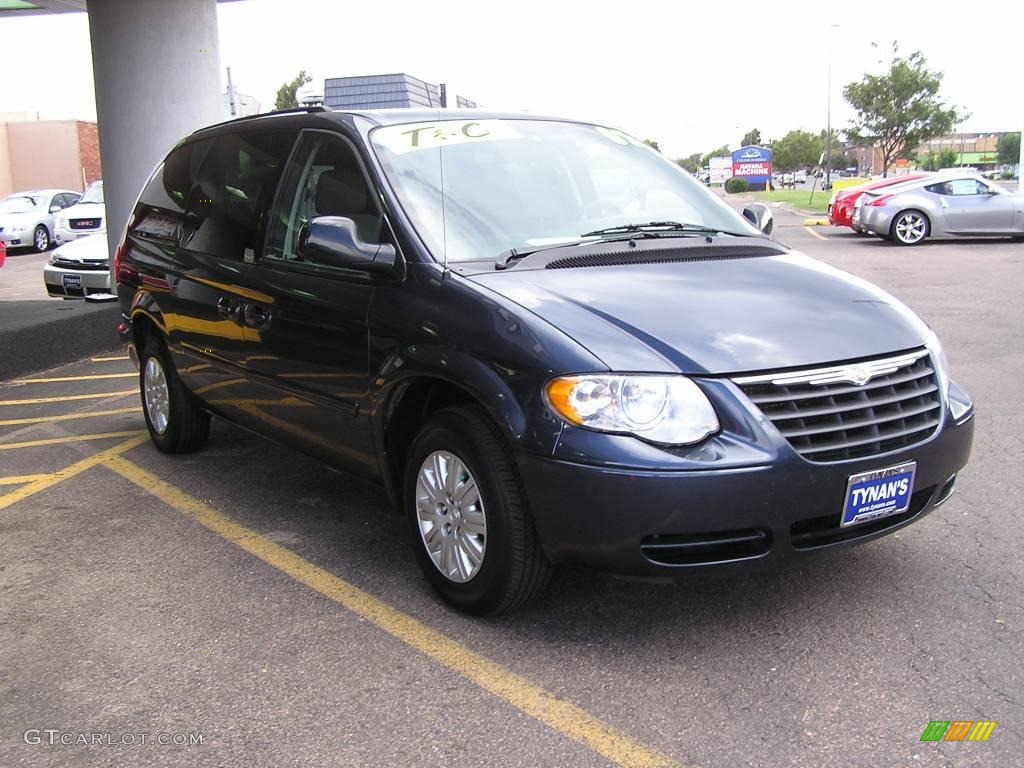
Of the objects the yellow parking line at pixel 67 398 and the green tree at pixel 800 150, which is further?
the green tree at pixel 800 150

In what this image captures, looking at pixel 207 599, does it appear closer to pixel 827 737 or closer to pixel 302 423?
pixel 302 423

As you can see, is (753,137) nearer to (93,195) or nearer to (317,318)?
(93,195)

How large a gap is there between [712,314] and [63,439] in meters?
4.82

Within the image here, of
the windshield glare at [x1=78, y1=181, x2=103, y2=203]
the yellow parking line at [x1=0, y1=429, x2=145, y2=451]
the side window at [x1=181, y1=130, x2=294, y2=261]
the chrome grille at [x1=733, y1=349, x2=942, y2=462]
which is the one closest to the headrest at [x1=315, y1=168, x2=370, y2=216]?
the side window at [x1=181, y1=130, x2=294, y2=261]

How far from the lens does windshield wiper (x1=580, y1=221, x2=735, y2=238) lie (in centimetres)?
416

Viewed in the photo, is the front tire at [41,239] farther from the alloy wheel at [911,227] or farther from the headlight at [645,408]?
the headlight at [645,408]

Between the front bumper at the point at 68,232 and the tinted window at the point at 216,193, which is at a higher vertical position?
the tinted window at the point at 216,193

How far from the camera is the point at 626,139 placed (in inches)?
201

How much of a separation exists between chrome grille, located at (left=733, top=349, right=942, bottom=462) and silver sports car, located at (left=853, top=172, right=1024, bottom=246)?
16.9 m

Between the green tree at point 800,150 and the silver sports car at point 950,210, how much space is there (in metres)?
60.2

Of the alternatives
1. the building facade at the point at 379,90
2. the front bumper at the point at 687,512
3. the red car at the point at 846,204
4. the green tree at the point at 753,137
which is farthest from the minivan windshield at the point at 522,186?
the green tree at the point at 753,137

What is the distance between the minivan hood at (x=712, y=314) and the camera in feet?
10.6

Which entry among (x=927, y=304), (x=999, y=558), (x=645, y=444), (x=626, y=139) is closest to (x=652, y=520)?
(x=645, y=444)

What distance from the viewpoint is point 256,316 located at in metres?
4.66
